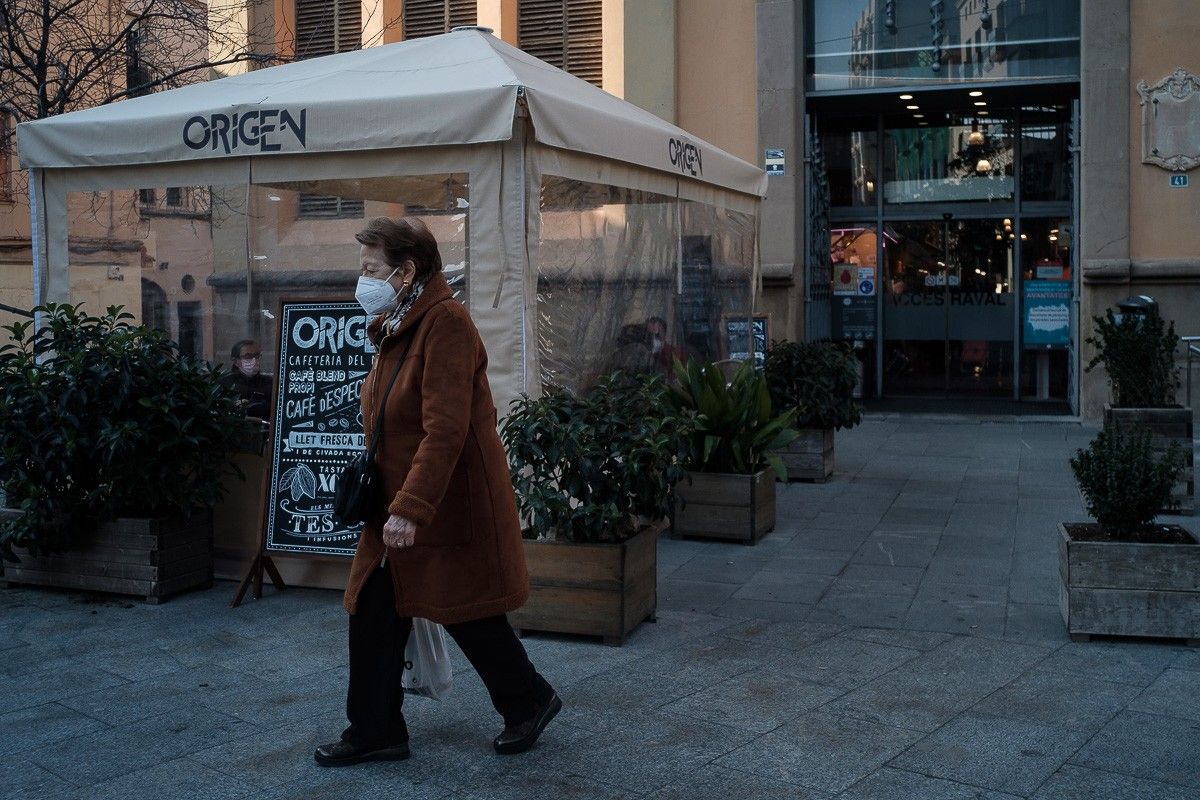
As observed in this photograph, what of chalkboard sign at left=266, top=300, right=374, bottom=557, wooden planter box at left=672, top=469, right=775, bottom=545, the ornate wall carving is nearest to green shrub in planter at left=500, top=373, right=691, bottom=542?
chalkboard sign at left=266, top=300, right=374, bottom=557

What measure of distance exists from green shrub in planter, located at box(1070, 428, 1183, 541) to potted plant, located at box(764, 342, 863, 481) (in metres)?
4.63

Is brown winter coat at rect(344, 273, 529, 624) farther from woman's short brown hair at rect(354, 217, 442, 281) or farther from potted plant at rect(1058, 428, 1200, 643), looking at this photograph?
potted plant at rect(1058, 428, 1200, 643)

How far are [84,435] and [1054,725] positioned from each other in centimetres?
480

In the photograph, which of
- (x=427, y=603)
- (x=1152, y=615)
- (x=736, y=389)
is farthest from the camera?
(x=736, y=389)

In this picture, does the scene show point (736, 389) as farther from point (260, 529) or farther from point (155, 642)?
point (155, 642)

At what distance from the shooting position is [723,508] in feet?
26.5

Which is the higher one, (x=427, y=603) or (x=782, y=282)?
(x=782, y=282)

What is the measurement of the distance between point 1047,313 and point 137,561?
1261cm

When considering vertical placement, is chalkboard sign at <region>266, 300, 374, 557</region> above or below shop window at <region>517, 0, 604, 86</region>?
below

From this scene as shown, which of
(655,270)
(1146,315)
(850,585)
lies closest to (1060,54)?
(1146,315)

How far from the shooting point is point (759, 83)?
1561 cm

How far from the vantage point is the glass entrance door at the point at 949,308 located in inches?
645

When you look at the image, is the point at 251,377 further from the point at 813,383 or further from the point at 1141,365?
the point at 1141,365

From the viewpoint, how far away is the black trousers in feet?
14.0
